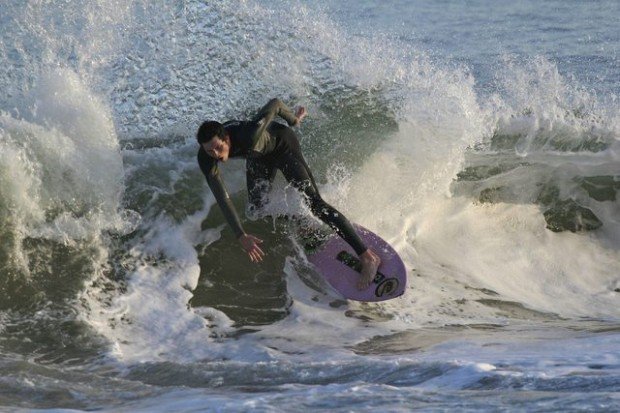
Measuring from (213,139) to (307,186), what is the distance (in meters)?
1.10

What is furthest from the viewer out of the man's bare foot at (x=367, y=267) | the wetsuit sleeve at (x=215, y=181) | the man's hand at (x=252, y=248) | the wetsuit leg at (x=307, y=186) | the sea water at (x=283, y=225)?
the man's bare foot at (x=367, y=267)

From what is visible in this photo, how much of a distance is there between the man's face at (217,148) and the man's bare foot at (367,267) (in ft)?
4.57

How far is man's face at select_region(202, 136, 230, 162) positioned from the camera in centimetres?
605

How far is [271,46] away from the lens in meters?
9.27

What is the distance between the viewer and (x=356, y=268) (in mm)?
7070

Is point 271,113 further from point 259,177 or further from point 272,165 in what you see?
point 259,177

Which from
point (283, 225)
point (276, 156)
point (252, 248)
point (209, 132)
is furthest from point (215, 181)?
point (283, 225)

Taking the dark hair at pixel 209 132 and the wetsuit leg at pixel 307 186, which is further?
the wetsuit leg at pixel 307 186

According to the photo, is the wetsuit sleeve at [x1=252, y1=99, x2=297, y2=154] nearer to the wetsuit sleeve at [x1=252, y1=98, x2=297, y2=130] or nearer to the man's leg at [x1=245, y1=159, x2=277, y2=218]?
the wetsuit sleeve at [x1=252, y1=98, x2=297, y2=130]

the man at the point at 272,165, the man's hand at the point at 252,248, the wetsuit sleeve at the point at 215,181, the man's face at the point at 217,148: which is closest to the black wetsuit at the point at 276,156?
the man at the point at 272,165

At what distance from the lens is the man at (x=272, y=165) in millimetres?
6320

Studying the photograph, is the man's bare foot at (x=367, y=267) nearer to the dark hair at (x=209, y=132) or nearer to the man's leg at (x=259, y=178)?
the man's leg at (x=259, y=178)

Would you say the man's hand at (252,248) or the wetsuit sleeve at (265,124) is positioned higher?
the wetsuit sleeve at (265,124)

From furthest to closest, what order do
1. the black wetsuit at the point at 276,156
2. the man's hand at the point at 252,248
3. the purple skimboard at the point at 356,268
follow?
the purple skimboard at the point at 356,268, the black wetsuit at the point at 276,156, the man's hand at the point at 252,248
